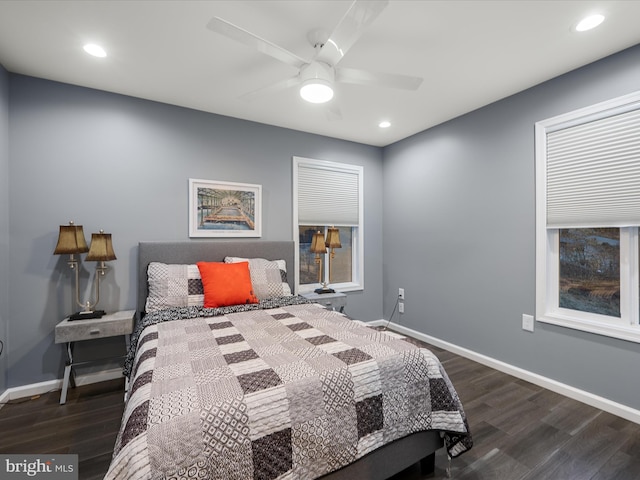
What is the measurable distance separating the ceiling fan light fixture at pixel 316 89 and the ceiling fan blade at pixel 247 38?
13cm

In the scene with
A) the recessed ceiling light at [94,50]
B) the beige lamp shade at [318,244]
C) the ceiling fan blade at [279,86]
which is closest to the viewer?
the ceiling fan blade at [279,86]

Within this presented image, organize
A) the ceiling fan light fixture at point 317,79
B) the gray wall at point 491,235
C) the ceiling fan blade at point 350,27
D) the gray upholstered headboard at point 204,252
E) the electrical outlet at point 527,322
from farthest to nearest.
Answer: the gray upholstered headboard at point 204,252, the electrical outlet at point 527,322, the gray wall at point 491,235, the ceiling fan light fixture at point 317,79, the ceiling fan blade at point 350,27

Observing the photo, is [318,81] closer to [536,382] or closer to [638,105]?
[638,105]

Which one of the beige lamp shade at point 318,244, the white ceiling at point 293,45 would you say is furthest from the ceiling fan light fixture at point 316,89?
the beige lamp shade at point 318,244

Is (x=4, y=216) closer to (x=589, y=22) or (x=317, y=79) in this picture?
(x=317, y=79)

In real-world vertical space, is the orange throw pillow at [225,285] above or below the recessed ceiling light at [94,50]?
below

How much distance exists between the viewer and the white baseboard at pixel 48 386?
2.39 metres

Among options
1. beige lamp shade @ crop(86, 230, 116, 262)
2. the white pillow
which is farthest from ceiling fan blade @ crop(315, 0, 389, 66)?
beige lamp shade @ crop(86, 230, 116, 262)

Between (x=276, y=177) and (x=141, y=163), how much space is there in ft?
4.59

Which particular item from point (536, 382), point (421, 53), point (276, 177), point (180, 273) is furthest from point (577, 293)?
point (180, 273)

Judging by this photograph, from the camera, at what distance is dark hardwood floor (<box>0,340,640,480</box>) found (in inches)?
65.5

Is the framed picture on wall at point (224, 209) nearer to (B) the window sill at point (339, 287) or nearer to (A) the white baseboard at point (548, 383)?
(B) the window sill at point (339, 287)

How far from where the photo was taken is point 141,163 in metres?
2.88

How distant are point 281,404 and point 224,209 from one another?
8.08 ft
